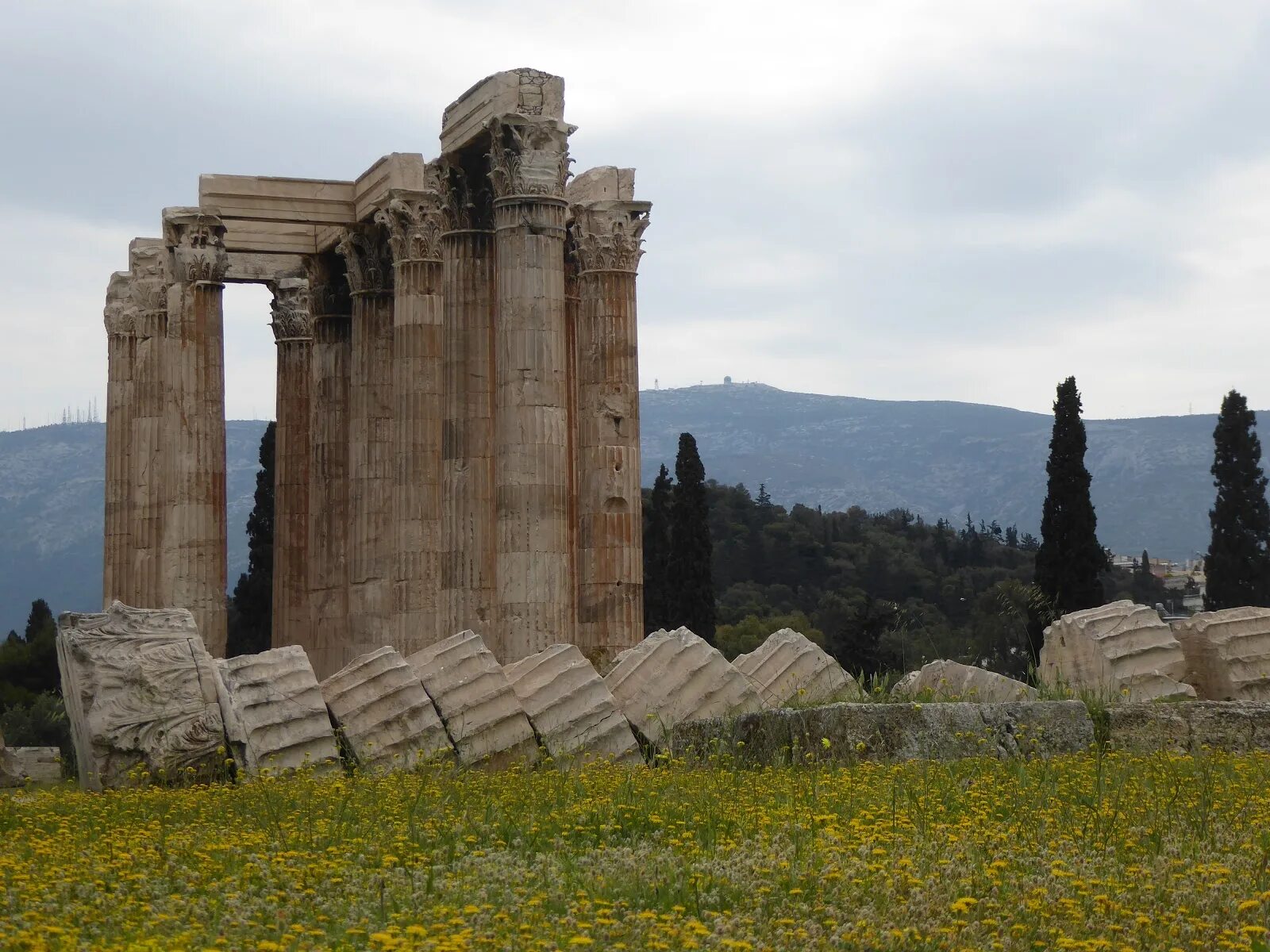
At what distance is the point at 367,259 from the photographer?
3080 cm

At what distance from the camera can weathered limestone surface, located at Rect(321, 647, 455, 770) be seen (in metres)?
16.2

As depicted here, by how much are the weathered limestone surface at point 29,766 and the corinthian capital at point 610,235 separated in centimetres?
1068

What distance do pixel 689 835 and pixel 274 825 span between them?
295 centimetres

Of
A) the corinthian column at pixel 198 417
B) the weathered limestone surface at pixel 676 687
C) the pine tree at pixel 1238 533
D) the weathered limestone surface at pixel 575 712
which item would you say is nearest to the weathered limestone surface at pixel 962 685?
the weathered limestone surface at pixel 676 687

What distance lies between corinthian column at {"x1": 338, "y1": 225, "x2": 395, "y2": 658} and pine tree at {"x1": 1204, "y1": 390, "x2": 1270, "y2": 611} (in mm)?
26768

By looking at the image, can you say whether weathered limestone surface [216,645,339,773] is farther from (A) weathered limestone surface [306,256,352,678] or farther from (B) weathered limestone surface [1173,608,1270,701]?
(A) weathered limestone surface [306,256,352,678]

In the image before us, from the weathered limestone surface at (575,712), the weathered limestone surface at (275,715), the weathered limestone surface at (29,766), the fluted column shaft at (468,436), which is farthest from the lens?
the fluted column shaft at (468,436)

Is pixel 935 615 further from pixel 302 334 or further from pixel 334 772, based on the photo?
pixel 334 772

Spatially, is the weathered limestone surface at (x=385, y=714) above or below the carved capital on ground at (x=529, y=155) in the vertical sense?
below

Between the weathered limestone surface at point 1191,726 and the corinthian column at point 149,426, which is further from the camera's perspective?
the corinthian column at point 149,426

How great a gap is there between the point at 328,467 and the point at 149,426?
3.57 meters

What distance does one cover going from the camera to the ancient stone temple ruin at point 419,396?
79.8 feet

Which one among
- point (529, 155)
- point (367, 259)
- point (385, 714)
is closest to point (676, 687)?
point (385, 714)

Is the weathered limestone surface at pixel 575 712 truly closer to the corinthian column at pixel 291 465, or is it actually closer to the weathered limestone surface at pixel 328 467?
the weathered limestone surface at pixel 328 467
